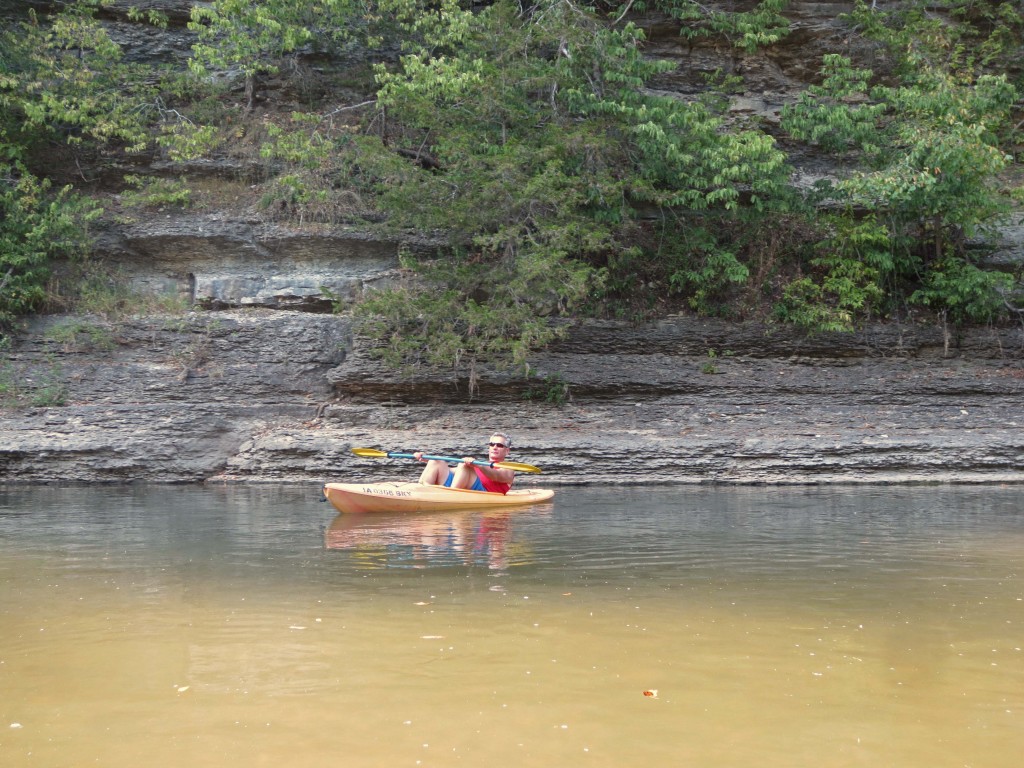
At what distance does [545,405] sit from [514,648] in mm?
10500

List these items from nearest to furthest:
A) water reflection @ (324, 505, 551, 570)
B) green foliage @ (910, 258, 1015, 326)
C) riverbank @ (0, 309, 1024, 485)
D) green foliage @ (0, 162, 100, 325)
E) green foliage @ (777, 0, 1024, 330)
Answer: water reflection @ (324, 505, 551, 570), riverbank @ (0, 309, 1024, 485), green foliage @ (777, 0, 1024, 330), green foliage @ (0, 162, 100, 325), green foliage @ (910, 258, 1015, 326)

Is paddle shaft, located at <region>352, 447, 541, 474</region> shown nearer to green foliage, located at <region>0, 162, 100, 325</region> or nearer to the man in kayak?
the man in kayak

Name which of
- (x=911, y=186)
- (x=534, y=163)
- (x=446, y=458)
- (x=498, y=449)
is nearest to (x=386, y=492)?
(x=446, y=458)

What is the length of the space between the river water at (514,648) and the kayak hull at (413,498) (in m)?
1.52

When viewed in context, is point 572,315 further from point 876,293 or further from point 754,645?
point 754,645

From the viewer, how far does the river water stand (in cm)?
317

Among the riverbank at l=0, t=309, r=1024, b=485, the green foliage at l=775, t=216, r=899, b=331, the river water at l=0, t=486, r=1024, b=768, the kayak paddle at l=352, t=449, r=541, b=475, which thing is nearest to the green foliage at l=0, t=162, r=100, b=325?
the riverbank at l=0, t=309, r=1024, b=485

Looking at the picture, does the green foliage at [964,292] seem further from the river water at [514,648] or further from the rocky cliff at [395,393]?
the river water at [514,648]

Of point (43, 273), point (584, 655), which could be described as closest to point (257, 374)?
point (43, 273)

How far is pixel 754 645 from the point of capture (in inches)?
171

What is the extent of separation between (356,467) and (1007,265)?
43.5ft

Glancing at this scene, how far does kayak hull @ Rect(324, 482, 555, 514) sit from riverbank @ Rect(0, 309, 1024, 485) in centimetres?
215

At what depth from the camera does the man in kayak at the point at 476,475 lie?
1084 centimetres

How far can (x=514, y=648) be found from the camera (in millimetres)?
4316
